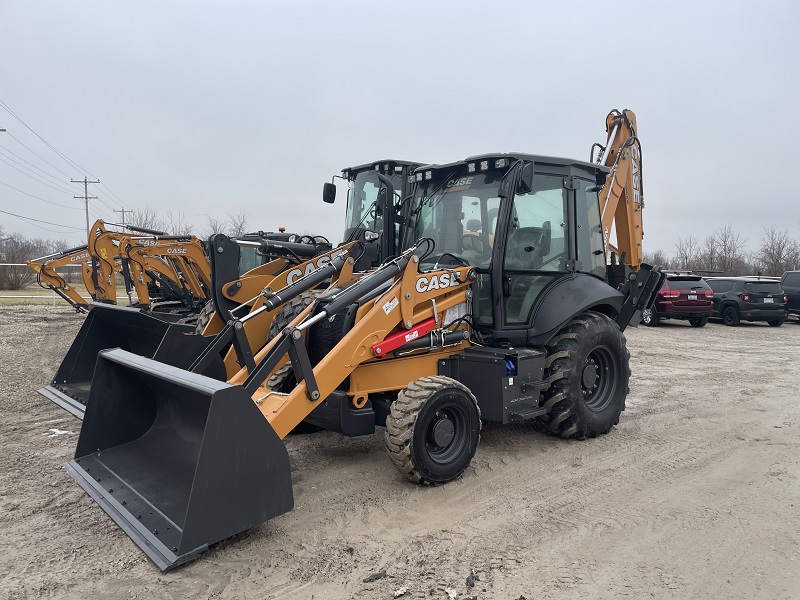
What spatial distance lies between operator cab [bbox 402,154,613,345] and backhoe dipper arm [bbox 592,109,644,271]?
177 cm

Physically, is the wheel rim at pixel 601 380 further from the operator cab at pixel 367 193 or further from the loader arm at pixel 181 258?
the loader arm at pixel 181 258

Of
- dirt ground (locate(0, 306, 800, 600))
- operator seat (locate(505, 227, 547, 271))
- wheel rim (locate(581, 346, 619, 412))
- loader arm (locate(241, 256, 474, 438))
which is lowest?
dirt ground (locate(0, 306, 800, 600))

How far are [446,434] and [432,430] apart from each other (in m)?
0.15

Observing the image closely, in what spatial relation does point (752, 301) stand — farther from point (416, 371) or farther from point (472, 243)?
point (416, 371)

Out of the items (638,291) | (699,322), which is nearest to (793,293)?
(699,322)

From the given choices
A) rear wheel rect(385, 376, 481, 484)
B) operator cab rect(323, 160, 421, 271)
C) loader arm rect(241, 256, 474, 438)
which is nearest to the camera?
loader arm rect(241, 256, 474, 438)

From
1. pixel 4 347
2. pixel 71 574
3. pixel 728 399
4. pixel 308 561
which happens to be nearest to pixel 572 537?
pixel 308 561

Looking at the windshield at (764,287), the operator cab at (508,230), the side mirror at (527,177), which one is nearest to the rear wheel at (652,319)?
the windshield at (764,287)

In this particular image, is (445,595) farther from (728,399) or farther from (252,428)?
(728,399)

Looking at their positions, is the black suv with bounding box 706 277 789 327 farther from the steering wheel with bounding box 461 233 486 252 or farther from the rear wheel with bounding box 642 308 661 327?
the steering wheel with bounding box 461 233 486 252

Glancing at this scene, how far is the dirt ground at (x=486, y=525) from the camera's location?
3135mm

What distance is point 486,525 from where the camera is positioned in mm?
3863

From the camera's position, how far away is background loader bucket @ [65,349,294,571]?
10.6ft

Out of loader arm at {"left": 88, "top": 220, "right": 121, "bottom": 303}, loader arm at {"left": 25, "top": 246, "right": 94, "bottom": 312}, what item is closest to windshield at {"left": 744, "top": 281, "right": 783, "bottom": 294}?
loader arm at {"left": 88, "top": 220, "right": 121, "bottom": 303}
